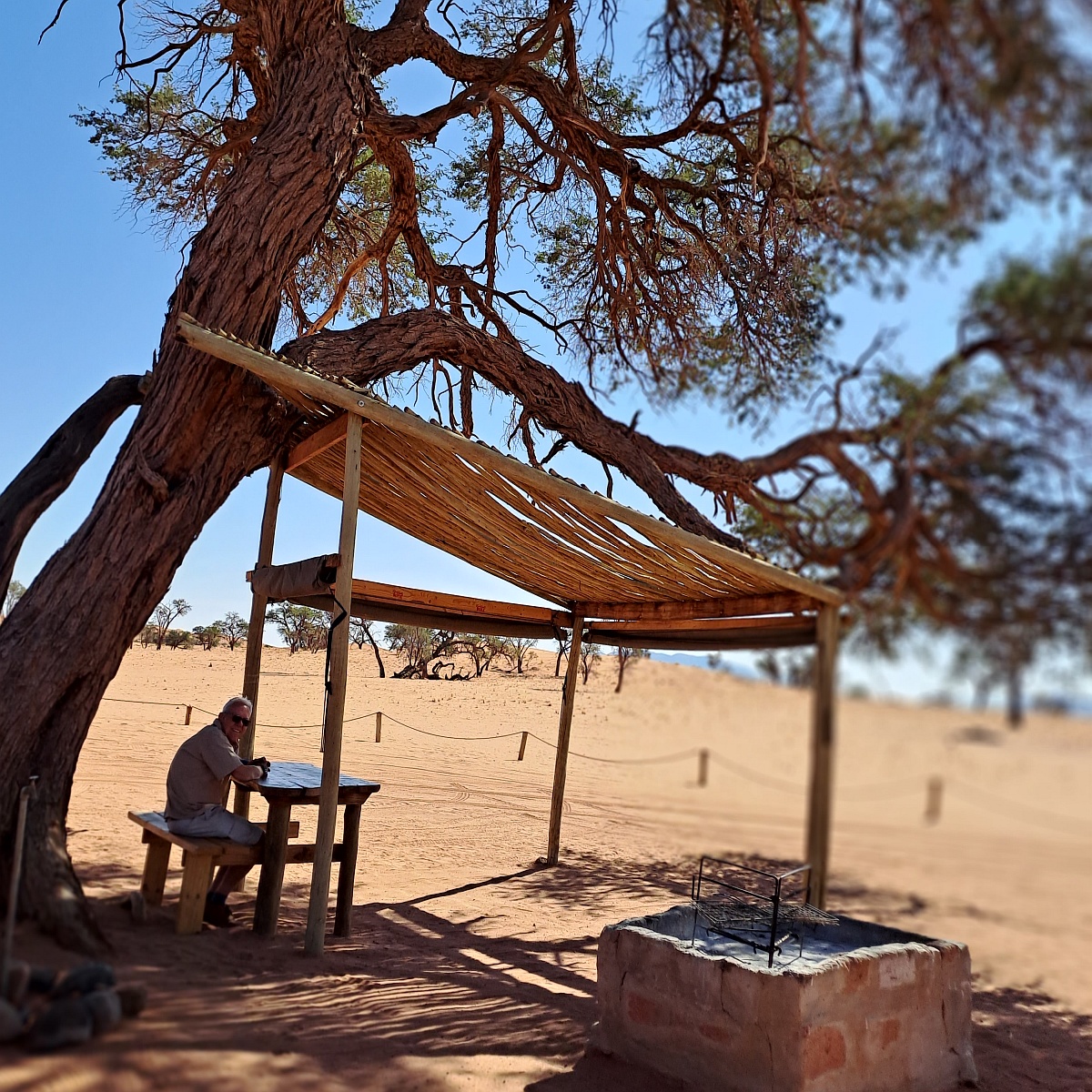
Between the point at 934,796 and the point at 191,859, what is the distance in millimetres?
2959

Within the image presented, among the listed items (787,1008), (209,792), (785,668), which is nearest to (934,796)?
(787,1008)

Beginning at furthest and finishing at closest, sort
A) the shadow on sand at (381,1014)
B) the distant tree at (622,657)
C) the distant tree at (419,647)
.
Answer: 1. the distant tree at (419,647)
2. the distant tree at (622,657)
3. the shadow on sand at (381,1014)

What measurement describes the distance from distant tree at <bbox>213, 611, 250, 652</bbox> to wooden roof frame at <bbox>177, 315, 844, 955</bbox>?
7276 mm

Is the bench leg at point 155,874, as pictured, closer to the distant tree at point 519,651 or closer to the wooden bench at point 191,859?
the wooden bench at point 191,859

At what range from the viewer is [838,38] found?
137 inches

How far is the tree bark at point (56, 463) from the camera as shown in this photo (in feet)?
15.2

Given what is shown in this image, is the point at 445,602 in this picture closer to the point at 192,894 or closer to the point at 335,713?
the point at 335,713

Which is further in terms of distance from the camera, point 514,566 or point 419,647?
point 419,647

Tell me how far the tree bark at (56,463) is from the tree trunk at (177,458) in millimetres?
216

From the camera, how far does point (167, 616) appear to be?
13.1 meters

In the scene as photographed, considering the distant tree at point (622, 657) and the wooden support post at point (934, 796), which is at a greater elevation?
the distant tree at point (622, 657)

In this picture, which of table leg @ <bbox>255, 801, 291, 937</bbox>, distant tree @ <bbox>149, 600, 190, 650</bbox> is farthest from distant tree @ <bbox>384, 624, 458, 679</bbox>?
table leg @ <bbox>255, 801, 291, 937</bbox>

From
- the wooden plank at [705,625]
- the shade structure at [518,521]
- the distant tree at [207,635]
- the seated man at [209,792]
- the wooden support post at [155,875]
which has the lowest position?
the wooden support post at [155,875]

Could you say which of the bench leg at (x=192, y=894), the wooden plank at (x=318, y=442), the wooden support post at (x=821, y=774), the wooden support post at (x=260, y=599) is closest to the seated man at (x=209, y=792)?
the bench leg at (x=192, y=894)
